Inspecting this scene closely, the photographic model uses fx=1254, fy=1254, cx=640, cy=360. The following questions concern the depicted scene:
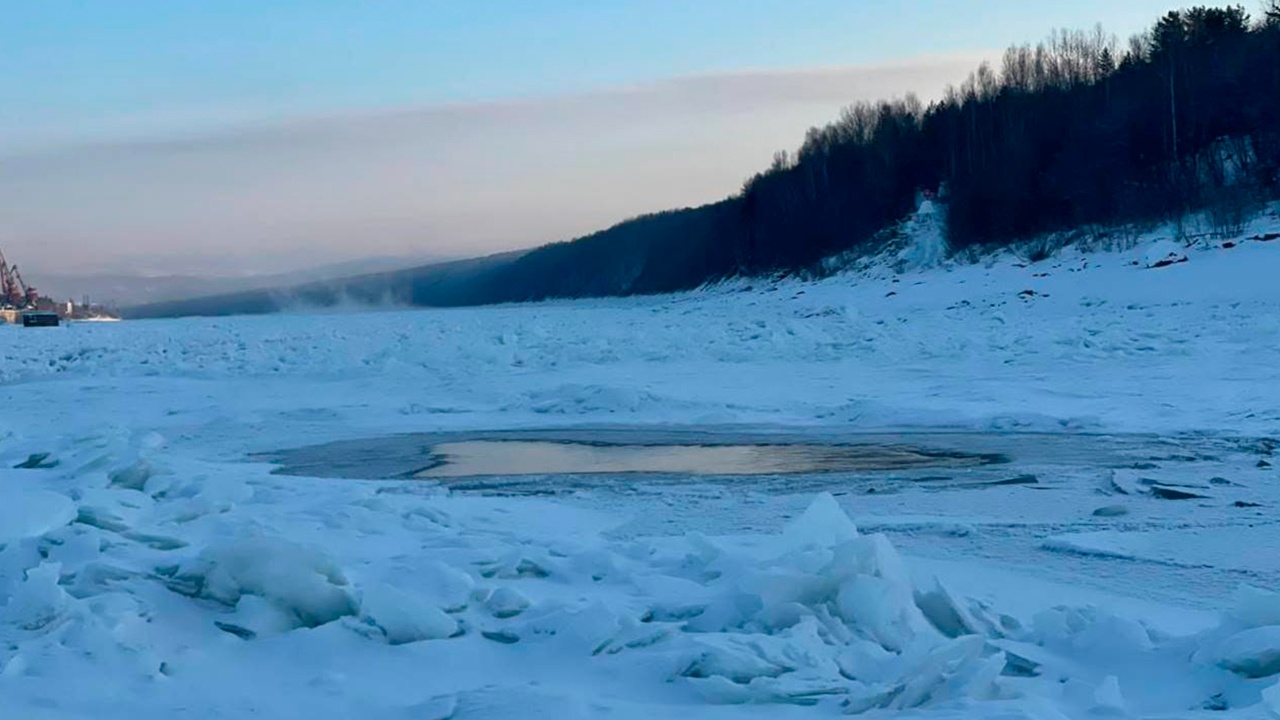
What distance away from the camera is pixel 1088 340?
48.5 ft

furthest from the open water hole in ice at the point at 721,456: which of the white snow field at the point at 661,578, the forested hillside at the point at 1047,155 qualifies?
the forested hillside at the point at 1047,155

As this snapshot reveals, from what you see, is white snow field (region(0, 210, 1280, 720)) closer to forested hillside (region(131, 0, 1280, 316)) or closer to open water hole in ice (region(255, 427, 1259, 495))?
open water hole in ice (region(255, 427, 1259, 495))

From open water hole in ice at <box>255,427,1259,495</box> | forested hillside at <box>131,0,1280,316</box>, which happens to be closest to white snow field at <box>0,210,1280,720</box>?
open water hole in ice at <box>255,427,1259,495</box>

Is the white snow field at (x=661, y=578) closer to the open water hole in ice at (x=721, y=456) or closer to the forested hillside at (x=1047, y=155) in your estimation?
the open water hole in ice at (x=721, y=456)

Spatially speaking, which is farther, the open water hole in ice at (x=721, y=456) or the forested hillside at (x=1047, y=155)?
the forested hillside at (x=1047, y=155)

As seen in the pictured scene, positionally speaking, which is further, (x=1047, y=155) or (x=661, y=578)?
(x=1047, y=155)

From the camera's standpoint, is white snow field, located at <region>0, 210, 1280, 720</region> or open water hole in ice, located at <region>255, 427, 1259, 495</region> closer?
white snow field, located at <region>0, 210, 1280, 720</region>

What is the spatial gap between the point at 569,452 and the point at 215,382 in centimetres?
823

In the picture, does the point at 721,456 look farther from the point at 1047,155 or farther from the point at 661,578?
the point at 1047,155

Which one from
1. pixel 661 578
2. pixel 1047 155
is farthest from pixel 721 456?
pixel 1047 155

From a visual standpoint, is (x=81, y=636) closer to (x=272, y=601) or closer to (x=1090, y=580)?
(x=272, y=601)

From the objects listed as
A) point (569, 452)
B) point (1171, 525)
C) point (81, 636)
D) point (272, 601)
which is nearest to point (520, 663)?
point (272, 601)

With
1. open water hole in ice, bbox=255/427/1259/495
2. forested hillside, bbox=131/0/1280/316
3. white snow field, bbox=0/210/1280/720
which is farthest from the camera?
forested hillside, bbox=131/0/1280/316

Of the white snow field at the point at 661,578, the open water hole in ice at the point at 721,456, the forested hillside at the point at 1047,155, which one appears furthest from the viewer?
the forested hillside at the point at 1047,155
